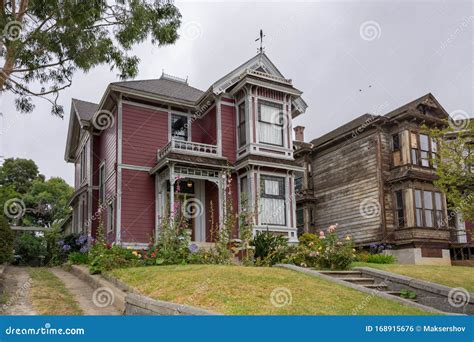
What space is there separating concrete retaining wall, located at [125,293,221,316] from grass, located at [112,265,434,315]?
518 millimetres

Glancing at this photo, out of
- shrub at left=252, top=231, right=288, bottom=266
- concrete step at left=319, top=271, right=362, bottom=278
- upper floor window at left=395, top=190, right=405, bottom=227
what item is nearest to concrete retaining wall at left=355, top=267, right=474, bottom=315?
concrete step at left=319, top=271, right=362, bottom=278

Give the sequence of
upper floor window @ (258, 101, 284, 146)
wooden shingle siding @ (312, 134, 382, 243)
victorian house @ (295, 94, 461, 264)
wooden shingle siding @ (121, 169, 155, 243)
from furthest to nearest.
Answer: wooden shingle siding @ (312, 134, 382, 243), victorian house @ (295, 94, 461, 264), upper floor window @ (258, 101, 284, 146), wooden shingle siding @ (121, 169, 155, 243)

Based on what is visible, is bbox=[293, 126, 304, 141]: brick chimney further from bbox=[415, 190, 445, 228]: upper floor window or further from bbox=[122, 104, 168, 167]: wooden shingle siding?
bbox=[122, 104, 168, 167]: wooden shingle siding

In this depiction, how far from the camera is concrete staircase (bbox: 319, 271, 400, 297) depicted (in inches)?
468

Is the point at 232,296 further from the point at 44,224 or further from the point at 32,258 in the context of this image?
the point at 44,224

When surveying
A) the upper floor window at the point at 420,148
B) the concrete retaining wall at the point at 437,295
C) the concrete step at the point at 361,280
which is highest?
the upper floor window at the point at 420,148

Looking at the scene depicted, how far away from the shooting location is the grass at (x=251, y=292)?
8077 millimetres

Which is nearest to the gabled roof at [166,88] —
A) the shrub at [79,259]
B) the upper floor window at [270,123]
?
the upper floor window at [270,123]

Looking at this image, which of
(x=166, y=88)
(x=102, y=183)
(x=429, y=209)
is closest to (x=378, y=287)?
(x=166, y=88)

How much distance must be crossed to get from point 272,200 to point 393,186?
8402mm

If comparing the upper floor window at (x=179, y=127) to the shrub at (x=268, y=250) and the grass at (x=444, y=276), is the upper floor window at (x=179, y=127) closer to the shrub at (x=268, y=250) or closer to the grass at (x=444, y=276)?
the shrub at (x=268, y=250)

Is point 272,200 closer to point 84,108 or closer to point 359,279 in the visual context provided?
point 359,279

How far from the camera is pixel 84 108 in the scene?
25016mm

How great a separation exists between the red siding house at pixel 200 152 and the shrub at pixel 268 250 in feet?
10.0
